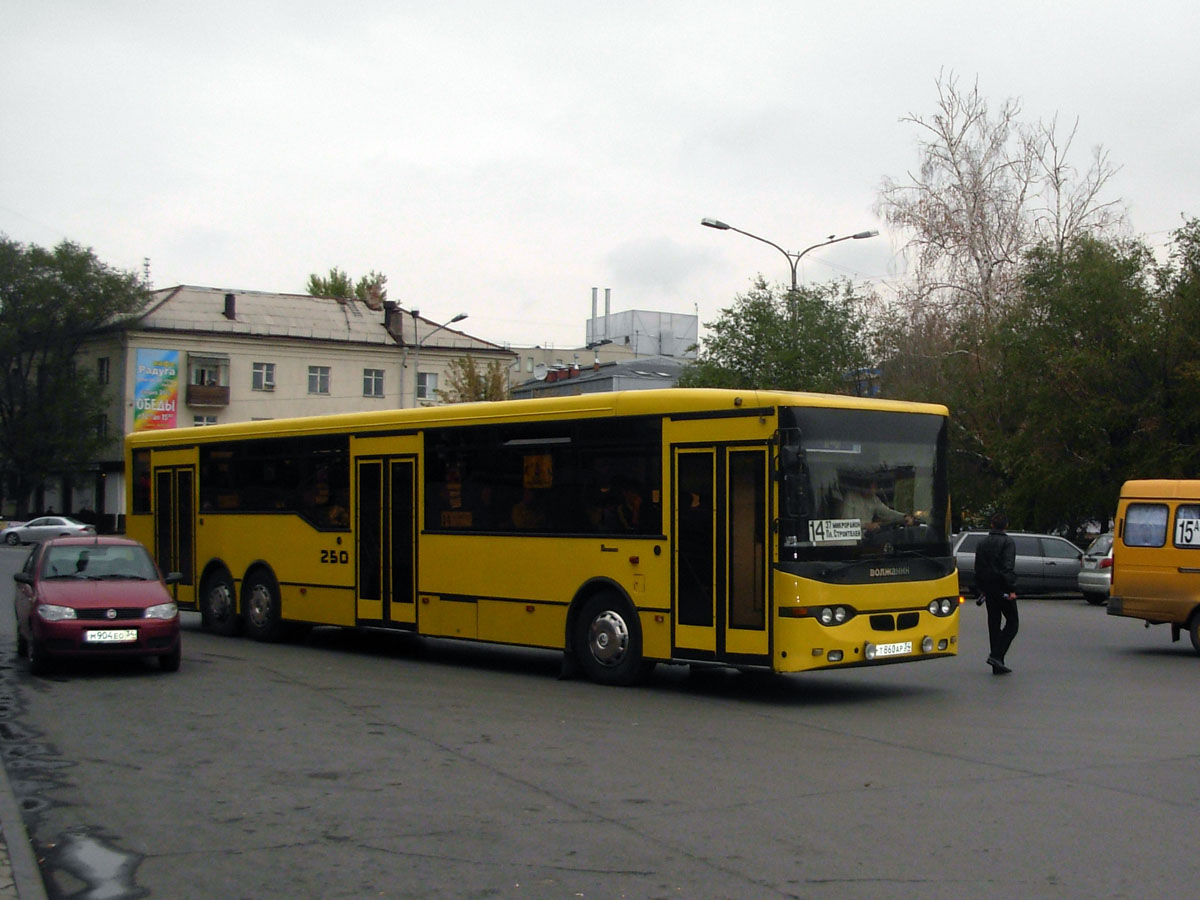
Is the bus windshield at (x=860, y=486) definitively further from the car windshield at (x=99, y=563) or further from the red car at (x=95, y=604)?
the car windshield at (x=99, y=563)

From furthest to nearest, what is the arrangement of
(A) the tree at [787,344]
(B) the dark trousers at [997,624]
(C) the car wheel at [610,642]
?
(A) the tree at [787,344] → (B) the dark trousers at [997,624] → (C) the car wheel at [610,642]

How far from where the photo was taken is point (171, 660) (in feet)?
49.7

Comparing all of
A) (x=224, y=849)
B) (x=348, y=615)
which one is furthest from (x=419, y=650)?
(x=224, y=849)

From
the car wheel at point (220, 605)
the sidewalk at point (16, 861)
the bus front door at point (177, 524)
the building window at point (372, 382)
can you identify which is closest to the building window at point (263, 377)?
the building window at point (372, 382)

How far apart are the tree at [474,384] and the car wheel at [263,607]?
4577cm

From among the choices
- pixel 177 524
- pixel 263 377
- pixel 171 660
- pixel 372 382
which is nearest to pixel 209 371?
pixel 263 377

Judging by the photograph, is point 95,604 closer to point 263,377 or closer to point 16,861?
point 16,861

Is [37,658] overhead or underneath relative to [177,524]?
underneath

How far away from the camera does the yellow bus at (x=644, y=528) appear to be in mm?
12703

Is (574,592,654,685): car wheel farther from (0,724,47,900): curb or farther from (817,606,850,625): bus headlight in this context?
(0,724,47,900): curb

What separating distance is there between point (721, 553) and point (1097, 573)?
18654 mm

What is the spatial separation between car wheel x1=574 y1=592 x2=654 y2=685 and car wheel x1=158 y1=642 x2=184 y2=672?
4.36 meters

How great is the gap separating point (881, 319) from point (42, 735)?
40346mm

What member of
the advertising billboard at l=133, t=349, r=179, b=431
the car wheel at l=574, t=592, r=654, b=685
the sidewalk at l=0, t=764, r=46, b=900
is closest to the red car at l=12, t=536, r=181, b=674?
the car wheel at l=574, t=592, r=654, b=685
